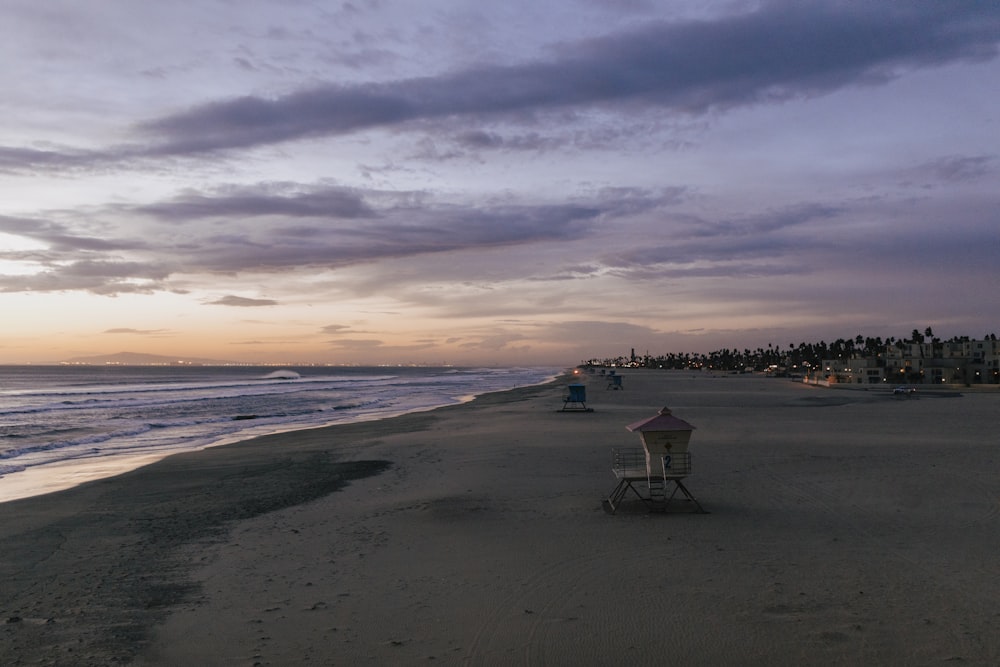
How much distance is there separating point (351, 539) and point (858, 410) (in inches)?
1425

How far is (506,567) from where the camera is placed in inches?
367

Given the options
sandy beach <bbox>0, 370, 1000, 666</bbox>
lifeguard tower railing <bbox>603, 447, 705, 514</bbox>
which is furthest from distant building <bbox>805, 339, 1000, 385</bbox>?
lifeguard tower railing <bbox>603, 447, 705, 514</bbox>

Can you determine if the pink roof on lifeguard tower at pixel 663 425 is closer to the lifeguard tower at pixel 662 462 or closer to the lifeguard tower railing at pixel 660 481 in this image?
the lifeguard tower at pixel 662 462

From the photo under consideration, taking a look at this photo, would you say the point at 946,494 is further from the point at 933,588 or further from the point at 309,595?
the point at 309,595

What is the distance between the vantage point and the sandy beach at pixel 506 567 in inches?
268

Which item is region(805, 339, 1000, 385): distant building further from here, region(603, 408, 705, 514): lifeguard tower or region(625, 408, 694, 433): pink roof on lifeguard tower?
region(625, 408, 694, 433): pink roof on lifeguard tower

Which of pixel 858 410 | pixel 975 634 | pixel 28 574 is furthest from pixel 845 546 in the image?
pixel 858 410

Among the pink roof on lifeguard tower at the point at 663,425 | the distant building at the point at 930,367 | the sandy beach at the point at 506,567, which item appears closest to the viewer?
the sandy beach at the point at 506,567

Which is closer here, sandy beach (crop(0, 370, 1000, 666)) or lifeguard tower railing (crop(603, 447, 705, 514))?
sandy beach (crop(0, 370, 1000, 666))

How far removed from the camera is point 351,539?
10.9 meters

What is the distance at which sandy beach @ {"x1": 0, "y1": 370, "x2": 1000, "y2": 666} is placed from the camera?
681 cm

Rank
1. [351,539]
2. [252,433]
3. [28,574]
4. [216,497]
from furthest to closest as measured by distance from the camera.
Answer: [252,433], [216,497], [351,539], [28,574]

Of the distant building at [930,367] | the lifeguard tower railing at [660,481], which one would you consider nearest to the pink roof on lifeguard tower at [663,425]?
the lifeguard tower railing at [660,481]

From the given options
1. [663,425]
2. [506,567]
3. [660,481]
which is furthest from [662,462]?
[506,567]
